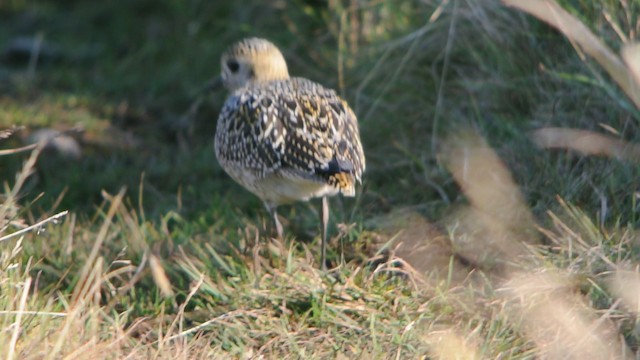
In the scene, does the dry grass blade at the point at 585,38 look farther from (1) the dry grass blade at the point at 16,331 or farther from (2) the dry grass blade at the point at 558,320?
(1) the dry grass blade at the point at 16,331

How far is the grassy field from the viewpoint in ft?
14.4

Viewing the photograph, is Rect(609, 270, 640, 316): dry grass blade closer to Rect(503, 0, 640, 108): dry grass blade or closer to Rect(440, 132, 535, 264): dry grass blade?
Rect(440, 132, 535, 264): dry grass blade

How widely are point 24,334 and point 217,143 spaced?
1.83 metres

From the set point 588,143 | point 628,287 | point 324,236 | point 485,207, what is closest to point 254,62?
point 324,236

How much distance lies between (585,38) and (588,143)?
89 cm

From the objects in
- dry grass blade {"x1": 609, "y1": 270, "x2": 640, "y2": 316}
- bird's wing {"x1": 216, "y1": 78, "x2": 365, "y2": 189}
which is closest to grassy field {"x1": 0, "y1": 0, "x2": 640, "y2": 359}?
dry grass blade {"x1": 609, "y1": 270, "x2": 640, "y2": 316}

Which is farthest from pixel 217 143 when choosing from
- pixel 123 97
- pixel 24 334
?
pixel 123 97

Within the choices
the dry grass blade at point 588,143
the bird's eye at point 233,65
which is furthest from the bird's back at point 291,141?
the dry grass blade at point 588,143

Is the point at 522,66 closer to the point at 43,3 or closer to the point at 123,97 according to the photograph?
the point at 123,97

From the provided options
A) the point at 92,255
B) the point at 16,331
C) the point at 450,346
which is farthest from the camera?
the point at 450,346

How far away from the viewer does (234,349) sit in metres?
4.39

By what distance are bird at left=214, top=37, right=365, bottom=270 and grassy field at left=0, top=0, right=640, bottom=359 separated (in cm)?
26

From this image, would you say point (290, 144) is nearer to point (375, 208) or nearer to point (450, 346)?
point (375, 208)

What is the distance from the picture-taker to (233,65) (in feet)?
19.7
